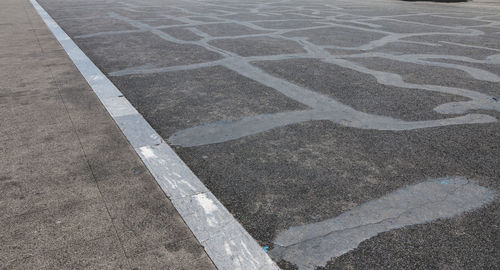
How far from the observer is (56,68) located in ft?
20.4

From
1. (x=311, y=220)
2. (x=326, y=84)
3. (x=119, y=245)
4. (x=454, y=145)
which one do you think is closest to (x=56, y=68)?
(x=326, y=84)

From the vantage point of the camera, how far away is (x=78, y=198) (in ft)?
8.64

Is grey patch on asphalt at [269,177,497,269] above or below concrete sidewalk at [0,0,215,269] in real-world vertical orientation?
above

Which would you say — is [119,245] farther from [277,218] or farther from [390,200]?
[390,200]

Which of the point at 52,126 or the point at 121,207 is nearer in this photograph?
the point at 121,207

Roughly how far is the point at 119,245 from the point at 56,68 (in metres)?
4.97

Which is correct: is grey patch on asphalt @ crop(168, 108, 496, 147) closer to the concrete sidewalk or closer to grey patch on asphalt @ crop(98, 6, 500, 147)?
grey patch on asphalt @ crop(98, 6, 500, 147)

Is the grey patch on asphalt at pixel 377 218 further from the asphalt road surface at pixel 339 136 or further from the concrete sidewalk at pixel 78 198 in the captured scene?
the concrete sidewalk at pixel 78 198

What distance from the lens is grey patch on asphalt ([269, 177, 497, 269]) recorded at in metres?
2.21

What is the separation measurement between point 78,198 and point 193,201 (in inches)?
30.8

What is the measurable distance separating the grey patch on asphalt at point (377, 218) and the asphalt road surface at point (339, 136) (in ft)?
0.03

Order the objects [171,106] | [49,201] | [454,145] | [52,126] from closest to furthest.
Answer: [49,201] < [454,145] < [52,126] < [171,106]

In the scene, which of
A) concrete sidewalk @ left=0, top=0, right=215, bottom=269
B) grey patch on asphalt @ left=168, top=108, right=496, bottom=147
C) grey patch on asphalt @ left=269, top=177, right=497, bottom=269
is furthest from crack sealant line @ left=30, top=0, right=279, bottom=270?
grey patch on asphalt @ left=168, top=108, right=496, bottom=147

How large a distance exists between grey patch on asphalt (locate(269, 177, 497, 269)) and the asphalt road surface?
0.03ft
